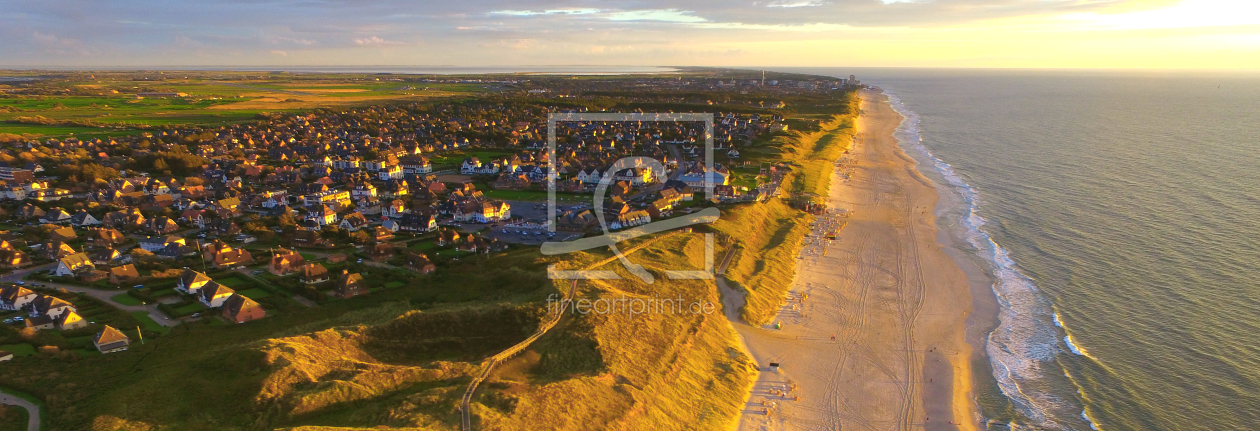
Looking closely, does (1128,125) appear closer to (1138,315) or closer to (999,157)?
(999,157)

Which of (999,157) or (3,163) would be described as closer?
(3,163)

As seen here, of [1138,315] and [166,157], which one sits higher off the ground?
[166,157]

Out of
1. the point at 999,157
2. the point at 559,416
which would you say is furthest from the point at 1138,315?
the point at 999,157

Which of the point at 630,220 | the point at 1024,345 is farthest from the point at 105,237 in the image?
the point at 1024,345

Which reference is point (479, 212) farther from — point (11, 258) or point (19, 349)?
point (19, 349)

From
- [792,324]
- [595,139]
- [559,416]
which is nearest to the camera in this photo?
[559,416]

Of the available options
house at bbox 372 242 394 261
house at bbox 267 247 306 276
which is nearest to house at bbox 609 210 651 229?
house at bbox 372 242 394 261

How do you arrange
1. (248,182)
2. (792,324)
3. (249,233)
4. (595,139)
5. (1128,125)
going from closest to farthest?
(792,324), (249,233), (248,182), (595,139), (1128,125)
